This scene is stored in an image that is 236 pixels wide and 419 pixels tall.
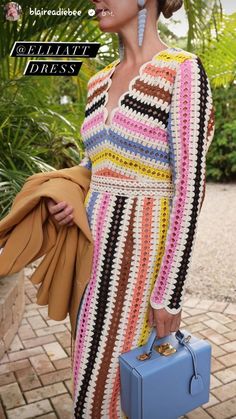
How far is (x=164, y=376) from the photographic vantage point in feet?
3.92

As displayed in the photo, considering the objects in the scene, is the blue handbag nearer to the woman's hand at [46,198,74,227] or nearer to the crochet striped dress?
the crochet striped dress

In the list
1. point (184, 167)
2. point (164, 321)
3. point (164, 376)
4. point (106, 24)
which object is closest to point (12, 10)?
point (106, 24)

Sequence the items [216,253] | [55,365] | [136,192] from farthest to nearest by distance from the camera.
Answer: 1. [216,253]
2. [55,365]
3. [136,192]

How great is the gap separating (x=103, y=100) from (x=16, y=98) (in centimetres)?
200

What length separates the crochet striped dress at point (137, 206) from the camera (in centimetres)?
111

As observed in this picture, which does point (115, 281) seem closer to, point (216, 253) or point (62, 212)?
point (62, 212)

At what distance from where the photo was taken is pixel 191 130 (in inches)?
42.8

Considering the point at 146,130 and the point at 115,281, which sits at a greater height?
the point at 146,130

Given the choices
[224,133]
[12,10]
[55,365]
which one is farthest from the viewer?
[224,133]

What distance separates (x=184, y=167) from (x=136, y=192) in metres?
0.17

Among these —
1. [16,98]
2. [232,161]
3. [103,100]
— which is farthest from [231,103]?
[103,100]

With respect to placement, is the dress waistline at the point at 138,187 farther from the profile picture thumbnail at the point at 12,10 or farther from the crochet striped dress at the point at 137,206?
the profile picture thumbnail at the point at 12,10

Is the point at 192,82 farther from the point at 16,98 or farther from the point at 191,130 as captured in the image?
the point at 16,98

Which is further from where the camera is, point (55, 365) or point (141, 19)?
point (55, 365)
